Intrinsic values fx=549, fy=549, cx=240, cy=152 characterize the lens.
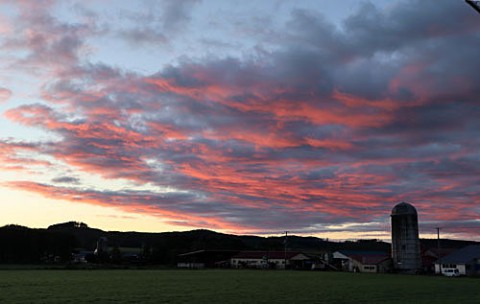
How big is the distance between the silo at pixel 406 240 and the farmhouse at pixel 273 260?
27156mm

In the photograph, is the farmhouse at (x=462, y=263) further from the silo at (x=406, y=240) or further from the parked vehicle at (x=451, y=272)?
the silo at (x=406, y=240)

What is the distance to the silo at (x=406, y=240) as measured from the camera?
11138 centimetres

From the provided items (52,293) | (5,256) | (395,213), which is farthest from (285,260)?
(52,293)

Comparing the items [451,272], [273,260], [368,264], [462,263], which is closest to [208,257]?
[273,260]

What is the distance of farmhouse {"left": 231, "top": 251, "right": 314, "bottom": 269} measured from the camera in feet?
443

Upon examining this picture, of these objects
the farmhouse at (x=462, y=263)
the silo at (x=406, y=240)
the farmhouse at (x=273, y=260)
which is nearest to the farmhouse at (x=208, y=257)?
the farmhouse at (x=273, y=260)

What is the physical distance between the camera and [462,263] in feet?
337

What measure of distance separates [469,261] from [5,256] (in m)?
120

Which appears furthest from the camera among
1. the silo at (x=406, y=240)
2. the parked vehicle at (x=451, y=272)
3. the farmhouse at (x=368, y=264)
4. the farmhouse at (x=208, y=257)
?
the farmhouse at (x=208, y=257)

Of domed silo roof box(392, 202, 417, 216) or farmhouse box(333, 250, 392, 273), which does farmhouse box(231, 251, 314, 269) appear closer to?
farmhouse box(333, 250, 392, 273)

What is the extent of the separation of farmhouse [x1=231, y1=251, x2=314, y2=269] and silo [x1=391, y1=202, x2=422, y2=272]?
2716 cm

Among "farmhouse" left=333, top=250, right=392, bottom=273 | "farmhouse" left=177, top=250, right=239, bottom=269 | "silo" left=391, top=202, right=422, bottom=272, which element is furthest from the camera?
"farmhouse" left=177, top=250, right=239, bottom=269

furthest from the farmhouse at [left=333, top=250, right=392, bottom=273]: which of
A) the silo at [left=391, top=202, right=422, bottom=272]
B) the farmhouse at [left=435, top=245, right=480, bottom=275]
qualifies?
the farmhouse at [left=435, top=245, right=480, bottom=275]

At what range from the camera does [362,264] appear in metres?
121
